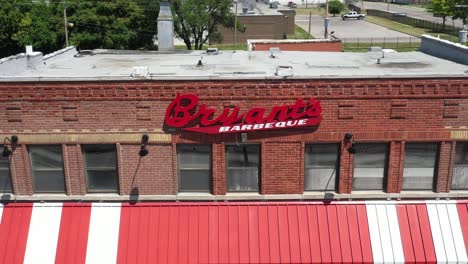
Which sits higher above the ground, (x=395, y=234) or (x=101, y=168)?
(x=101, y=168)

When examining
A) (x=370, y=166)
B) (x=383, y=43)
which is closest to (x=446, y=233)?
(x=370, y=166)

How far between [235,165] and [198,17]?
144 feet

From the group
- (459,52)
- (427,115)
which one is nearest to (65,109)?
(427,115)

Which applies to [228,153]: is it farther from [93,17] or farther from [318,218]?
[93,17]

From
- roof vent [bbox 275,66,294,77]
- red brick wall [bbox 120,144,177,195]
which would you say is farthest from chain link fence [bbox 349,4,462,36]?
red brick wall [bbox 120,144,177,195]

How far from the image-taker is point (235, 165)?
14281 millimetres

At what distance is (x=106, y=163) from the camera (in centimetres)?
1426

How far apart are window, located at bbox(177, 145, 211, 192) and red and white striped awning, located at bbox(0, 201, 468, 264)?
2.12ft

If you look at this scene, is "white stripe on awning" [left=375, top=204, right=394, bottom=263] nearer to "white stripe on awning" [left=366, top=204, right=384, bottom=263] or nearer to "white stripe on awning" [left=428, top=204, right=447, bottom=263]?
"white stripe on awning" [left=366, top=204, right=384, bottom=263]

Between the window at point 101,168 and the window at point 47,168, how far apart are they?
79 cm

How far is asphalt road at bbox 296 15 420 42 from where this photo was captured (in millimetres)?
69812

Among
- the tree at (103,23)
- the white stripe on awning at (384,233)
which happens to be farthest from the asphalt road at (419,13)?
the white stripe on awning at (384,233)

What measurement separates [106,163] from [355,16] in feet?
315

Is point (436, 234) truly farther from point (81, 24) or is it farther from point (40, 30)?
point (40, 30)
